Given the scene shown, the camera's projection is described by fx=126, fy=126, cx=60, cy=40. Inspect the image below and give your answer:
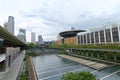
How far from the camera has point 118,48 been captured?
32062mm

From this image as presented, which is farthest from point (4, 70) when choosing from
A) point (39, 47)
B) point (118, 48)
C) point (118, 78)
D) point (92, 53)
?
point (39, 47)

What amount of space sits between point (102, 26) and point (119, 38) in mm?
11327

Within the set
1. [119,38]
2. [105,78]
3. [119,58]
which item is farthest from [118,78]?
[119,38]

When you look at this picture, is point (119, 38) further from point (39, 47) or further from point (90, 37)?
point (39, 47)

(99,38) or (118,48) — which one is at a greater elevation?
(99,38)

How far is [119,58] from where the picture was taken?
115 ft

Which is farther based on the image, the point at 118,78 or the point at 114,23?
the point at 114,23

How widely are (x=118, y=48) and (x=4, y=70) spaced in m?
26.7

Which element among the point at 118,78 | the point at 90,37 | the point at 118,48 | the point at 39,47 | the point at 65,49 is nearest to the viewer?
the point at 118,78

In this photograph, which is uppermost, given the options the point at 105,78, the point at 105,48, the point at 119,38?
the point at 119,38

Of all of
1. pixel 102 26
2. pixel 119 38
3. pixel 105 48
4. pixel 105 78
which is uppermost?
pixel 102 26

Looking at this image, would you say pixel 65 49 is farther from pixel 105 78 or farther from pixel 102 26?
pixel 105 78

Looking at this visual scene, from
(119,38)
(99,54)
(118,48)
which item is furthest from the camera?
(119,38)

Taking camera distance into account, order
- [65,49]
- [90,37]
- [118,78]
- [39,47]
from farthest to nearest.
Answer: [39,47]
[65,49]
[90,37]
[118,78]
